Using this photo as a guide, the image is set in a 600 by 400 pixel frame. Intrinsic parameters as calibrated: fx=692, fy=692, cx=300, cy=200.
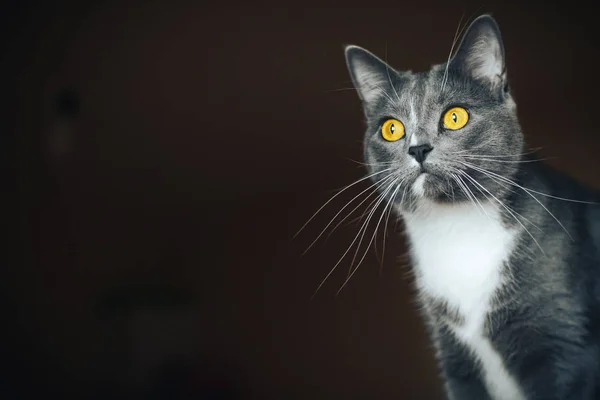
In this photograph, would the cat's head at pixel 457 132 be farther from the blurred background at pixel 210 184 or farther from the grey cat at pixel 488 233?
the blurred background at pixel 210 184

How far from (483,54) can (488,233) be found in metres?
0.33

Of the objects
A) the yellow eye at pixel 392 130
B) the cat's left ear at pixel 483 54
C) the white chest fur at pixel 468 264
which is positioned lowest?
the white chest fur at pixel 468 264

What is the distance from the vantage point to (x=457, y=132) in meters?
1.25

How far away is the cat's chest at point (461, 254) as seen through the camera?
125 centimetres

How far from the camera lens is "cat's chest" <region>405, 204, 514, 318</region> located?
1247mm

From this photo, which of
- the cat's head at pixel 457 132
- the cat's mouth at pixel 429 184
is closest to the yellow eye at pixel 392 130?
the cat's head at pixel 457 132

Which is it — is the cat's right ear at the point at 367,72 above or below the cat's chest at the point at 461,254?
above

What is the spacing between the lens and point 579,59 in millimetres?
1525

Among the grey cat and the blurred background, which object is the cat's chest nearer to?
the grey cat

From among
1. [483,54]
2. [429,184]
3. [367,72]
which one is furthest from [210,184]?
[483,54]

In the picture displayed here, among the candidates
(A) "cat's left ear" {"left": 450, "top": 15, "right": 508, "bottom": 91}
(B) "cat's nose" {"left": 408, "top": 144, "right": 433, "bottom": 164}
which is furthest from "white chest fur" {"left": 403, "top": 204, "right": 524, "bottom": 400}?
(A) "cat's left ear" {"left": 450, "top": 15, "right": 508, "bottom": 91}

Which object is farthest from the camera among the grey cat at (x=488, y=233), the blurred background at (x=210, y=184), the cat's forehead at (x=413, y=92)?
the blurred background at (x=210, y=184)

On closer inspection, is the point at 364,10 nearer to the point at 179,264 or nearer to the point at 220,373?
the point at 179,264

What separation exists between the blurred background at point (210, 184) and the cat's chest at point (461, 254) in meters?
0.13
